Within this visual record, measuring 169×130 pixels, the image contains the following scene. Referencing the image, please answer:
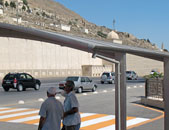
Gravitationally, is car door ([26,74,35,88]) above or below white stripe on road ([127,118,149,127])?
above

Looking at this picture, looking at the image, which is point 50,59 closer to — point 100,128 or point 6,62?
point 6,62

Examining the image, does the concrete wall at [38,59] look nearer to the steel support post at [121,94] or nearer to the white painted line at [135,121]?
the white painted line at [135,121]

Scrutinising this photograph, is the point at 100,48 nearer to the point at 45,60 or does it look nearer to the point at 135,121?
the point at 135,121

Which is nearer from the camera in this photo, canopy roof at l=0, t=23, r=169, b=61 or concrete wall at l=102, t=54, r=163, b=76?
canopy roof at l=0, t=23, r=169, b=61

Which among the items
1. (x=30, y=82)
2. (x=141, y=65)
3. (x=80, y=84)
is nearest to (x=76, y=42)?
(x=80, y=84)

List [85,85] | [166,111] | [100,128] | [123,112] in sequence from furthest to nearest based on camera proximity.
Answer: [85,85], [100,128], [166,111], [123,112]

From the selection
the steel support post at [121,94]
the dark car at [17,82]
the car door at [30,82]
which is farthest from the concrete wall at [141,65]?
the steel support post at [121,94]

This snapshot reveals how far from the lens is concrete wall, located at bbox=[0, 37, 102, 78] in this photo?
2379 inches

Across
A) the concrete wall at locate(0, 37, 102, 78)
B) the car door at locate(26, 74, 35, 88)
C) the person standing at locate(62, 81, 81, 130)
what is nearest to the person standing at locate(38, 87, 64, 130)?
the person standing at locate(62, 81, 81, 130)

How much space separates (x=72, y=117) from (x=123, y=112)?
1.03m

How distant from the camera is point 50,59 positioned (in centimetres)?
7050

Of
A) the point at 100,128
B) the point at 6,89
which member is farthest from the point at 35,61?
the point at 100,128

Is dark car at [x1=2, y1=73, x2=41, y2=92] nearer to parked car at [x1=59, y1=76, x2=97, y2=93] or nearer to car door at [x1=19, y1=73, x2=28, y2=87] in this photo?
car door at [x1=19, y1=73, x2=28, y2=87]

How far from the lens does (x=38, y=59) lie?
6744cm
